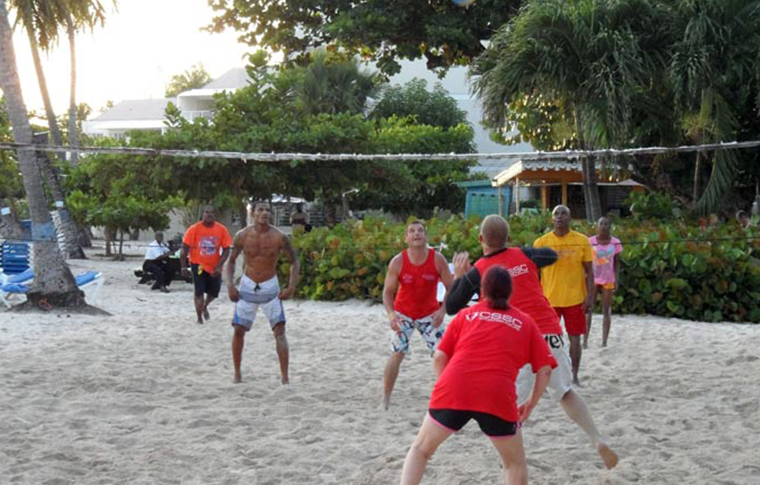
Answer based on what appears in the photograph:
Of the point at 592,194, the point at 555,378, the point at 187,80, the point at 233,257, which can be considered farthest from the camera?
the point at 187,80

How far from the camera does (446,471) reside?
5.77 meters

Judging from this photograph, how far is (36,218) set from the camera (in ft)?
45.8

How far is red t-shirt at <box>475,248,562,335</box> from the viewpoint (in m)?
5.64

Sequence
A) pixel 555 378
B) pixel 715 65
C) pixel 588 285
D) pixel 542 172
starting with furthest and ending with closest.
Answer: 1. pixel 542 172
2. pixel 715 65
3. pixel 588 285
4. pixel 555 378

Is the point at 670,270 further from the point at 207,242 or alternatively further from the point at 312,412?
the point at 312,412

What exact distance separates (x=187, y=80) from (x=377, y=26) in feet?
223

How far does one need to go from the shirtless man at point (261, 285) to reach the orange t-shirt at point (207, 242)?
13.5ft

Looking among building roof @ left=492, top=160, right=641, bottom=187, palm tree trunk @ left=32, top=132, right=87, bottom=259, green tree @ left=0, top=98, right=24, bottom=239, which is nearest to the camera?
palm tree trunk @ left=32, top=132, right=87, bottom=259

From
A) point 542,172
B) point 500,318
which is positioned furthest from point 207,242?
point 542,172

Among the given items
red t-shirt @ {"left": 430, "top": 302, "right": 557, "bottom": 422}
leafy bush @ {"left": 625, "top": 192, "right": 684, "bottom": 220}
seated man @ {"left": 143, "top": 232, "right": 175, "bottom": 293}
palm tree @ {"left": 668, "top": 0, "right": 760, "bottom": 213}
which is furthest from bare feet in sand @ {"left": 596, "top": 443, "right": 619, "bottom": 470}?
leafy bush @ {"left": 625, "top": 192, "right": 684, "bottom": 220}

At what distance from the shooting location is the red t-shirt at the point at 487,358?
4.29 metres

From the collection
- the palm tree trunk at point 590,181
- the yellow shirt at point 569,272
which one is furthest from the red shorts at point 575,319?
the palm tree trunk at point 590,181

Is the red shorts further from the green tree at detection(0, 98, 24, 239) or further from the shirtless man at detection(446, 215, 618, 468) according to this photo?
the green tree at detection(0, 98, 24, 239)

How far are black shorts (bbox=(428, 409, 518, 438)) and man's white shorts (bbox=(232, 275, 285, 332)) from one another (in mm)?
4051
